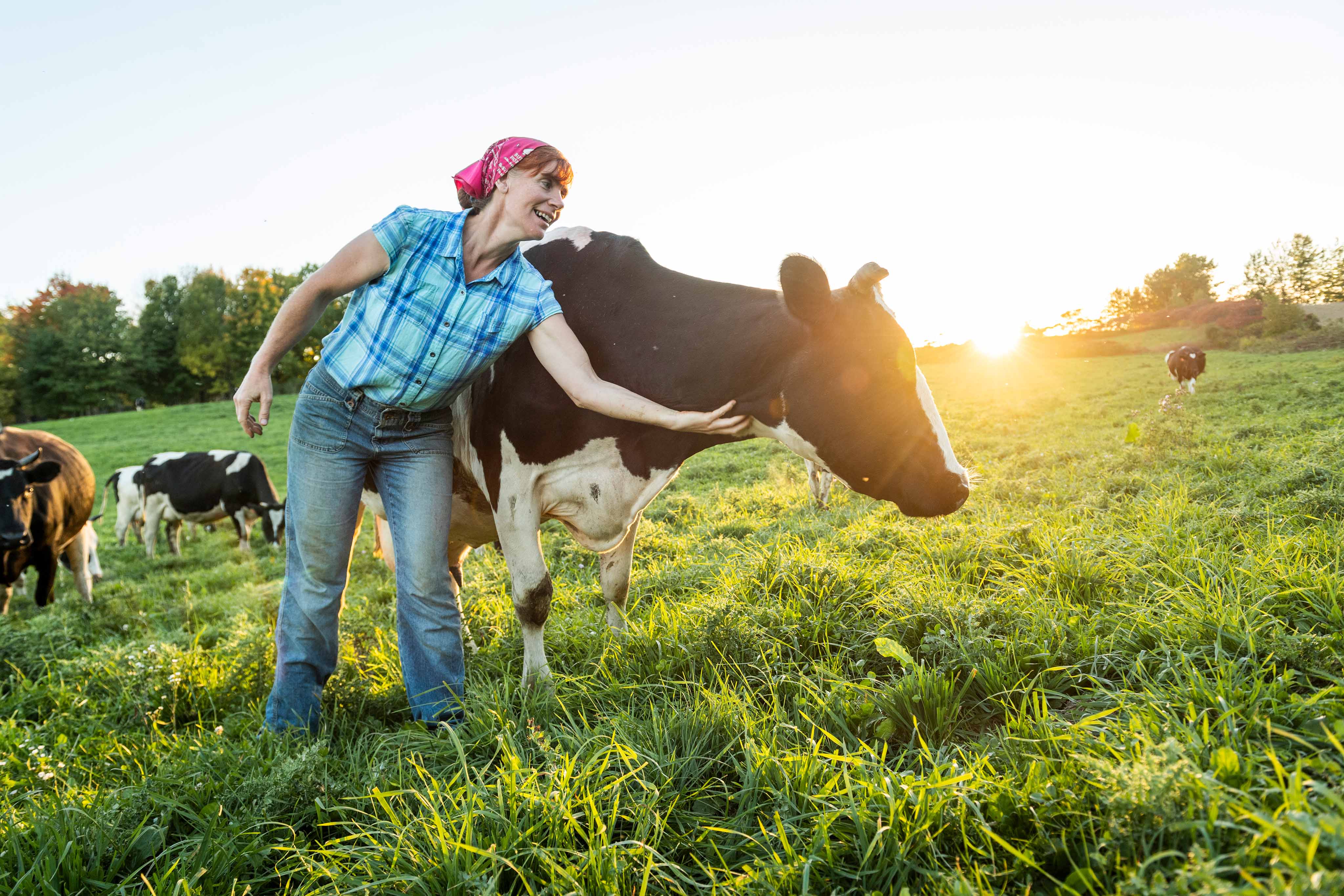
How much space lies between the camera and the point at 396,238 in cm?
292

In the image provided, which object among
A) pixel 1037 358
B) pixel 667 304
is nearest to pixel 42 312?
pixel 1037 358

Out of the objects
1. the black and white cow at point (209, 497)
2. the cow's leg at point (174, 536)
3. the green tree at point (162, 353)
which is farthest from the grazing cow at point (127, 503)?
the green tree at point (162, 353)

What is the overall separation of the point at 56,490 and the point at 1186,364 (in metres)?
22.3

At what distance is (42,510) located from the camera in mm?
7215

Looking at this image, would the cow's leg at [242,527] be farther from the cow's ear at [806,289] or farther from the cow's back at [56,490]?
the cow's ear at [806,289]

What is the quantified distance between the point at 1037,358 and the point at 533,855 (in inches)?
1259

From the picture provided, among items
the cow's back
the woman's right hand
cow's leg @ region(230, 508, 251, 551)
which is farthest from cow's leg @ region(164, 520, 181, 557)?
the woman's right hand

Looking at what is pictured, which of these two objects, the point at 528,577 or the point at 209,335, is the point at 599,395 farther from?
the point at 209,335

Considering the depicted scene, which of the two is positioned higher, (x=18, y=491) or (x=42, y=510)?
(x=18, y=491)

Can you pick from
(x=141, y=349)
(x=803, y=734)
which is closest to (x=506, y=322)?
(x=803, y=734)

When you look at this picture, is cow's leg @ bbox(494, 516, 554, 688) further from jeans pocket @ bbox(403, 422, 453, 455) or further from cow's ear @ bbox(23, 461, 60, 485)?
cow's ear @ bbox(23, 461, 60, 485)

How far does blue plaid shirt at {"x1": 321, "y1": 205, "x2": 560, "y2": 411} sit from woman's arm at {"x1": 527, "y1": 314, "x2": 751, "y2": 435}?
9 centimetres

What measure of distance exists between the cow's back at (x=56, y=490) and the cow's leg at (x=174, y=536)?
320 cm

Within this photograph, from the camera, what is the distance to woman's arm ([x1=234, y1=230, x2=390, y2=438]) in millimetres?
2863
